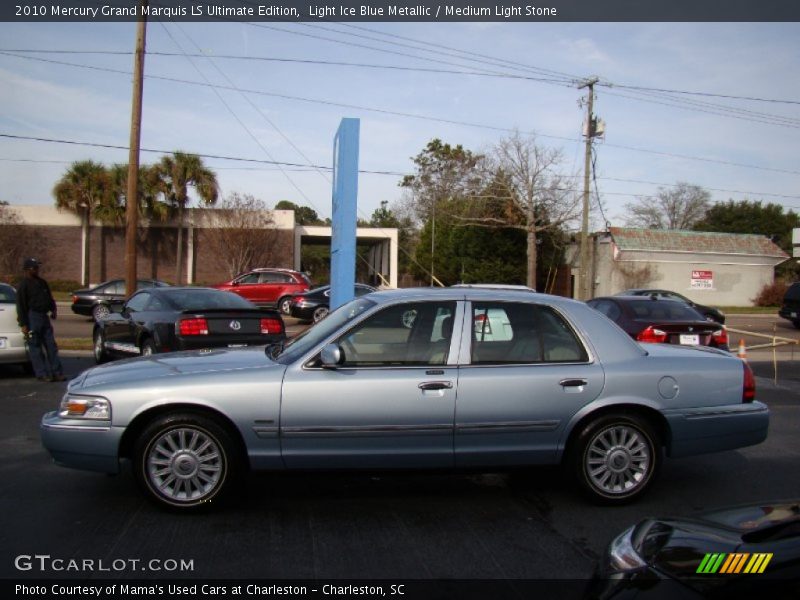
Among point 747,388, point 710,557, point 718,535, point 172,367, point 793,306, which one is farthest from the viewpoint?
point 793,306

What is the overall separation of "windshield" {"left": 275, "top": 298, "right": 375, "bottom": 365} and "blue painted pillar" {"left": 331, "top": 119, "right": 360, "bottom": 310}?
665 centimetres

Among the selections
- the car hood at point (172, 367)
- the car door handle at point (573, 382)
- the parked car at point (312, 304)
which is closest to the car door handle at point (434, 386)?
the car door handle at point (573, 382)

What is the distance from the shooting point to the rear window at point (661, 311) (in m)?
11.8

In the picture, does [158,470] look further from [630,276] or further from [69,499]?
[630,276]

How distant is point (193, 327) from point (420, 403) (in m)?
6.08

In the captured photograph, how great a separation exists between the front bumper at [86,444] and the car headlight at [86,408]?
4cm

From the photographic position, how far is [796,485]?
19.5ft

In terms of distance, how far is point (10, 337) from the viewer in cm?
1057

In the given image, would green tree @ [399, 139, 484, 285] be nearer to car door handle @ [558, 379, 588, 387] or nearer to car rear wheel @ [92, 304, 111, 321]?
car rear wheel @ [92, 304, 111, 321]

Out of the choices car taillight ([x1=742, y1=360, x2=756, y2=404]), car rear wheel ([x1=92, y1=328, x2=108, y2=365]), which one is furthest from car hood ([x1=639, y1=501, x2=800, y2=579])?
car rear wheel ([x1=92, y1=328, x2=108, y2=365])

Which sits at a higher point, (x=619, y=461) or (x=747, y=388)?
(x=747, y=388)

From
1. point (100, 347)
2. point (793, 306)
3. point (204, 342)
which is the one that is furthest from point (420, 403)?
point (793, 306)

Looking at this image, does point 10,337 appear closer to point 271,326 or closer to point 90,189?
point 271,326

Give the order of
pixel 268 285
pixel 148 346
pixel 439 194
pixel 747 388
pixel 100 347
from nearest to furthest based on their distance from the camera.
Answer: pixel 747 388
pixel 148 346
pixel 100 347
pixel 268 285
pixel 439 194
